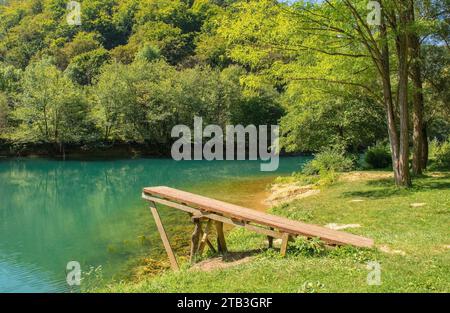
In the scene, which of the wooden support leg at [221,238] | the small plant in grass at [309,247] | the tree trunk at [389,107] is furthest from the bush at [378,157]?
the small plant in grass at [309,247]

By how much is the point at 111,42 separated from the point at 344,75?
315 feet

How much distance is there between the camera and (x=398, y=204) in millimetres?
13453

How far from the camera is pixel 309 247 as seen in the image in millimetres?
8203

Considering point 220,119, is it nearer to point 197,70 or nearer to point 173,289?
point 197,70

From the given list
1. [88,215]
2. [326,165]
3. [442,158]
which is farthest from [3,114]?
[442,158]

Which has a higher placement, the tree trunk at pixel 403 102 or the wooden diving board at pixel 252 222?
the tree trunk at pixel 403 102

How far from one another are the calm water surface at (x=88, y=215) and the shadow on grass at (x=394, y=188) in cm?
481

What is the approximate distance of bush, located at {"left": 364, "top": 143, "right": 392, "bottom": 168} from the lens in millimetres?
25672

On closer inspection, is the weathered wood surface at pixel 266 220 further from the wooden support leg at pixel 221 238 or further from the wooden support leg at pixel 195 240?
the wooden support leg at pixel 221 238

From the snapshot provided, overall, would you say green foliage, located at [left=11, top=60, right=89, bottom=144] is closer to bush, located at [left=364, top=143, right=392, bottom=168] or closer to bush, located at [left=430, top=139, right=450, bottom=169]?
bush, located at [left=364, top=143, right=392, bottom=168]

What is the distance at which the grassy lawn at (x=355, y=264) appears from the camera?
6508 millimetres

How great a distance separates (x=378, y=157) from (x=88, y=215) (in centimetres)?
1655

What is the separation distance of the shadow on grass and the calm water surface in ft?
15.8

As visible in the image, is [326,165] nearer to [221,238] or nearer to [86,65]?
[221,238]
